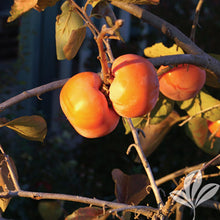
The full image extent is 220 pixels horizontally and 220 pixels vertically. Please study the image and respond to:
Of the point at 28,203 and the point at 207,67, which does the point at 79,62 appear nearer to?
the point at 28,203

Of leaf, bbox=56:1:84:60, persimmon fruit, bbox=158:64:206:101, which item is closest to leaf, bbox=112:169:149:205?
persimmon fruit, bbox=158:64:206:101

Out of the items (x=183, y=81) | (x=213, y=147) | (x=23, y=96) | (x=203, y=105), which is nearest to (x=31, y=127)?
(x=23, y=96)

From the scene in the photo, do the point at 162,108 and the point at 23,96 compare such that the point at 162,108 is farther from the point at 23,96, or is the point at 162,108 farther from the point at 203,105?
the point at 23,96

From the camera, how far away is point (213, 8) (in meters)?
2.45

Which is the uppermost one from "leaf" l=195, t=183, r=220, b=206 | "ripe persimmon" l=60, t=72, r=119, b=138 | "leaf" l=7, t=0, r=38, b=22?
"leaf" l=7, t=0, r=38, b=22

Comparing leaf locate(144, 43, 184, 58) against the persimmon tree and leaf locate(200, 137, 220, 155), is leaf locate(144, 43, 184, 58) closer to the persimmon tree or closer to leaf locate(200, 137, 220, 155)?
the persimmon tree

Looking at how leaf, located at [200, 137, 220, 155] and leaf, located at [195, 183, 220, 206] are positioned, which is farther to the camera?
leaf, located at [200, 137, 220, 155]

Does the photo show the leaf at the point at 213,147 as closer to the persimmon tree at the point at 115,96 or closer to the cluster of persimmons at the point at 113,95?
the persimmon tree at the point at 115,96

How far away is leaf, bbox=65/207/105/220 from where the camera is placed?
0.55 metres

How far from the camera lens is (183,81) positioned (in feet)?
2.65

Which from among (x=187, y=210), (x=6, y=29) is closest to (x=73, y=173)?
(x=187, y=210)

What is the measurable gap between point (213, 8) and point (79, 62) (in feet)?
6.71

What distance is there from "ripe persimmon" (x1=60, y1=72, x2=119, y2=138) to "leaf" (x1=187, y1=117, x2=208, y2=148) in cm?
44

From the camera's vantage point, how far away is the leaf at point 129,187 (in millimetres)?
736
